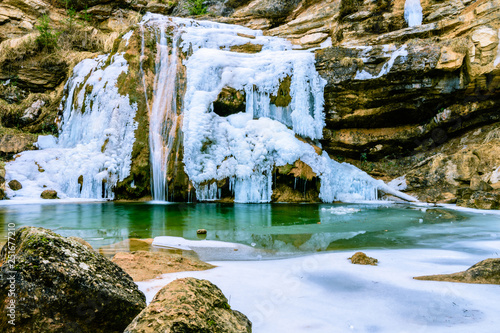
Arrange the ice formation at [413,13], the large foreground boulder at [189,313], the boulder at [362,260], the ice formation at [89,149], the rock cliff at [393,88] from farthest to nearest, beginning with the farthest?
the ice formation at [413,13]
the ice formation at [89,149]
the rock cliff at [393,88]
the boulder at [362,260]
the large foreground boulder at [189,313]

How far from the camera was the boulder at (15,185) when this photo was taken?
28.7ft

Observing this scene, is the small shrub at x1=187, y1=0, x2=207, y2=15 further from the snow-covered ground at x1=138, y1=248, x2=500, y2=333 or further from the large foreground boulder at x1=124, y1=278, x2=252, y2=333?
the large foreground boulder at x1=124, y1=278, x2=252, y2=333

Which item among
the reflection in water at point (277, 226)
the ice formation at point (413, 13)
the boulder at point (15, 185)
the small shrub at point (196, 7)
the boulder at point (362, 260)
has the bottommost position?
the reflection in water at point (277, 226)

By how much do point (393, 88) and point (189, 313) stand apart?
404 inches

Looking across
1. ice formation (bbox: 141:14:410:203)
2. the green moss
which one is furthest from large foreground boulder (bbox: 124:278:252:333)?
the green moss

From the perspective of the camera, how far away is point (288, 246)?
3594mm

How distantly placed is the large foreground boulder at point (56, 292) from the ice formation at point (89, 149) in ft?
26.6

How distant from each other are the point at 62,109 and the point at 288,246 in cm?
1229

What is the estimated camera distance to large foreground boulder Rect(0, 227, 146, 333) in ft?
4.08

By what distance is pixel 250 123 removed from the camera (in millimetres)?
9820

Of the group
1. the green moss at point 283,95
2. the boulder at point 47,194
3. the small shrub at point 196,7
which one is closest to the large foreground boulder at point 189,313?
the boulder at point 47,194

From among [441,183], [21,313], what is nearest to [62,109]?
[21,313]

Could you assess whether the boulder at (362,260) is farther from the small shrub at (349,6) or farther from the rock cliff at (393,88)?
the small shrub at (349,6)

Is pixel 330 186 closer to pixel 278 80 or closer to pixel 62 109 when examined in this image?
pixel 278 80
